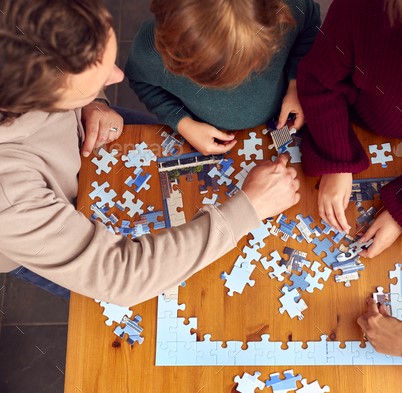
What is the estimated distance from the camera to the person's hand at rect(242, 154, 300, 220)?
1189mm

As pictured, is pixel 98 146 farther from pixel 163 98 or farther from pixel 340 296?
pixel 340 296

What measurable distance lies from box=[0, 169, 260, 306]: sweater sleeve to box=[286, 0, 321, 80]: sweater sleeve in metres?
0.38

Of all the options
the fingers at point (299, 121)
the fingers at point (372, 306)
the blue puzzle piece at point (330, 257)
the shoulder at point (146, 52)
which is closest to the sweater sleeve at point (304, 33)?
the fingers at point (299, 121)

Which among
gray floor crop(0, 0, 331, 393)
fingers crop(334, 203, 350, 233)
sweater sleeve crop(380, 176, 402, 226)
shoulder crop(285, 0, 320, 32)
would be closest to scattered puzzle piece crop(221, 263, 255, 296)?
fingers crop(334, 203, 350, 233)

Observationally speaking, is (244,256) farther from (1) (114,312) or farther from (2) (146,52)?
(2) (146,52)

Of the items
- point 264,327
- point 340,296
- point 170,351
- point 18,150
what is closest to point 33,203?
point 18,150

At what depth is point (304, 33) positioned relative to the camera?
51.1 inches

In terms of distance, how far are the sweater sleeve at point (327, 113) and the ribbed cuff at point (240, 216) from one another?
193mm

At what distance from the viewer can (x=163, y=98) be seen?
1371 mm

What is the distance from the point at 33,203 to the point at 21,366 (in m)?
1.29

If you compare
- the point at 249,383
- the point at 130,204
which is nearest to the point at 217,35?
the point at 130,204

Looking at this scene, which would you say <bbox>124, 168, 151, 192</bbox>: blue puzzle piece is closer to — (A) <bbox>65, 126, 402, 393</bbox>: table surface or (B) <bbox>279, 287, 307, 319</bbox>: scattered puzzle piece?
(A) <bbox>65, 126, 402, 393</bbox>: table surface

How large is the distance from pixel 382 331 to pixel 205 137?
2.02ft

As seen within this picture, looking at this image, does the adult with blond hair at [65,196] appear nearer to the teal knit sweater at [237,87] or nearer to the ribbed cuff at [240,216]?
the ribbed cuff at [240,216]
